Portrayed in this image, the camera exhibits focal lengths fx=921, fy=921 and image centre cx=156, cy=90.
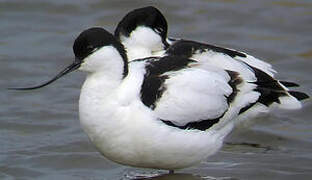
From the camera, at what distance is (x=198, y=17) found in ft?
40.6

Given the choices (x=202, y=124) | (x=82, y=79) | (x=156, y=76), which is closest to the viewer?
(x=156, y=76)

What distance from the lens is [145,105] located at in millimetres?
6910

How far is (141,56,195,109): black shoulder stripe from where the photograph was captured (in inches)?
274

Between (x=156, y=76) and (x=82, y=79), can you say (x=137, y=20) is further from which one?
(x=82, y=79)

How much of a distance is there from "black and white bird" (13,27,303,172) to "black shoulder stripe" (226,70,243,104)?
14 cm

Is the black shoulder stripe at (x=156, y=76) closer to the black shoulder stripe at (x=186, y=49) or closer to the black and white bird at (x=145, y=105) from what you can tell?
the black and white bird at (x=145, y=105)

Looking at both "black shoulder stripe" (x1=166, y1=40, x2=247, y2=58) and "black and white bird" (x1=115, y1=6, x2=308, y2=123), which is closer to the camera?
"black and white bird" (x1=115, y1=6, x2=308, y2=123)

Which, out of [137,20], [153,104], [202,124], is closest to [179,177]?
[202,124]

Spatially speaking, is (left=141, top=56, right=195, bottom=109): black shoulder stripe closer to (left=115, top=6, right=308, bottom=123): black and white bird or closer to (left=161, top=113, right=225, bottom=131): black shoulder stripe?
(left=161, top=113, right=225, bottom=131): black shoulder stripe

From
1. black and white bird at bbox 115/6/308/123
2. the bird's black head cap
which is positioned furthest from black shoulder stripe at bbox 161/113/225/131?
the bird's black head cap

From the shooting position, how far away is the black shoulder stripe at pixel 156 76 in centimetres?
695

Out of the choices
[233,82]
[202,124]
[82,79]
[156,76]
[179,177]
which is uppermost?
[156,76]

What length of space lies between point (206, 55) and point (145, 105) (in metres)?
1.83

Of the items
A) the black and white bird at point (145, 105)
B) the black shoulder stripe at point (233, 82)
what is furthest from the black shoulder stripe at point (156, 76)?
the black shoulder stripe at point (233, 82)
